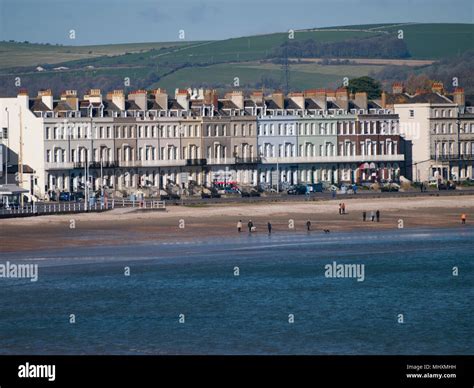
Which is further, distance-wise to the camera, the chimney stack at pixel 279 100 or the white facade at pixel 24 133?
the chimney stack at pixel 279 100

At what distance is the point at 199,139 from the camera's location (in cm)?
12800

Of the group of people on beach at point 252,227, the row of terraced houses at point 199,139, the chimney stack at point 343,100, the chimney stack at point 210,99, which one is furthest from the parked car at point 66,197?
the chimney stack at point 343,100

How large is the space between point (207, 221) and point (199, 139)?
3471 cm

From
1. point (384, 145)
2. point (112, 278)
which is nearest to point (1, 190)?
point (112, 278)

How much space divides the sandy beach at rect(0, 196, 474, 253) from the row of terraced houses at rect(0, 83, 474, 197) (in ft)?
56.6

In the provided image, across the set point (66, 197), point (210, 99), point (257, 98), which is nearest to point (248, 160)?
point (210, 99)

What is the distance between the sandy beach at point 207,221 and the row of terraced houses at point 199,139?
17.3 metres

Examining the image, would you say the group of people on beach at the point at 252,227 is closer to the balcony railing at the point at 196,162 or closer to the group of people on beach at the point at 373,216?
the group of people on beach at the point at 373,216

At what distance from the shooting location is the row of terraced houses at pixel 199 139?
11781 centimetres

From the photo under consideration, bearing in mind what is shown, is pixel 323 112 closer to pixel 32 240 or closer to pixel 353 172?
pixel 353 172

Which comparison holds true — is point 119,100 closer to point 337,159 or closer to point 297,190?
point 297,190

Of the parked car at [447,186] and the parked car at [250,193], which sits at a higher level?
the parked car at [447,186]
